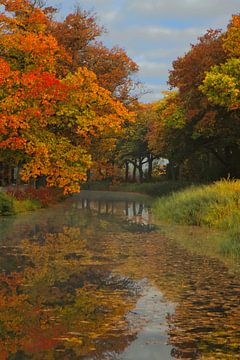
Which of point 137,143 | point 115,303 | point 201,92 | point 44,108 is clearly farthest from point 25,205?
point 137,143

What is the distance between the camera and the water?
6066mm

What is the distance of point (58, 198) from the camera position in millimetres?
43250

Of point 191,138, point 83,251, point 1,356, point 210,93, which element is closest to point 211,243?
point 83,251

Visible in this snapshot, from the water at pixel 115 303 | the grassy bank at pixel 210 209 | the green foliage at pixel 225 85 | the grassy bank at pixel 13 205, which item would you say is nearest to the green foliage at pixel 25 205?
the grassy bank at pixel 13 205

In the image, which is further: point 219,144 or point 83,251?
point 219,144

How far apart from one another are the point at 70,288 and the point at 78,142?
96.4ft

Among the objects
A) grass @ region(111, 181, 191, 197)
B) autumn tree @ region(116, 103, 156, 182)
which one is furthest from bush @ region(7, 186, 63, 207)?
autumn tree @ region(116, 103, 156, 182)

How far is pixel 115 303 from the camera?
8.33 metres

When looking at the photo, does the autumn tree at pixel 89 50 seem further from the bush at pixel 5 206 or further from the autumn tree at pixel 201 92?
the bush at pixel 5 206

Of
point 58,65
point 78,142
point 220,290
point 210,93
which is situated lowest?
point 220,290

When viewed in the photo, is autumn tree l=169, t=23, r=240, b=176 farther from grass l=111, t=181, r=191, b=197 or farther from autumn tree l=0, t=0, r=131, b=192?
autumn tree l=0, t=0, r=131, b=192

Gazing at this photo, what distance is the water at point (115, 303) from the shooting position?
6066 millimetres

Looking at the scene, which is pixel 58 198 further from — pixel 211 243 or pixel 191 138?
pixel 211 243

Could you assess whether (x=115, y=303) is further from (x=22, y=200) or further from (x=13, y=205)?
(x=22, y=200)
